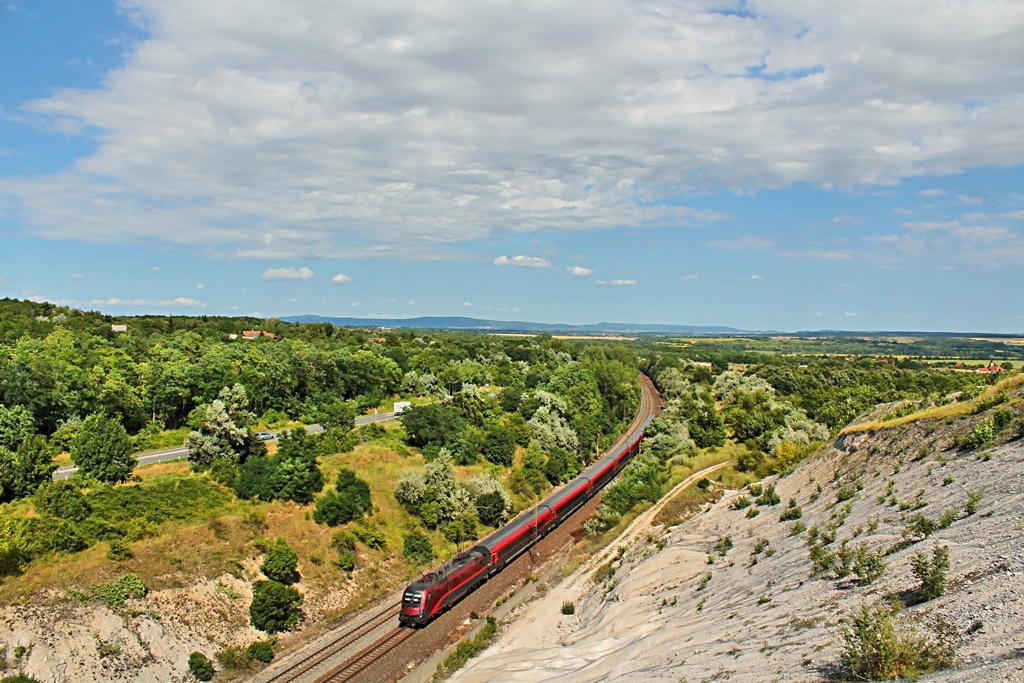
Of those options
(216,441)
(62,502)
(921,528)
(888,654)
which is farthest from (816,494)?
(62,502)

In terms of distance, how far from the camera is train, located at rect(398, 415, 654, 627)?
34812mm

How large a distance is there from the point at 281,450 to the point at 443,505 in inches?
544

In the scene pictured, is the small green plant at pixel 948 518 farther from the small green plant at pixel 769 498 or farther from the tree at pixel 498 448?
the tree at pixel 498 448

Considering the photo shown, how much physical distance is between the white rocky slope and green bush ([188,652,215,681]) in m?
13.5

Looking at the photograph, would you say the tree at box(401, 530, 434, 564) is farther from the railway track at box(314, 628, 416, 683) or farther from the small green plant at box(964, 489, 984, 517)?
the small green plant at box(964, 489, 984, 517)

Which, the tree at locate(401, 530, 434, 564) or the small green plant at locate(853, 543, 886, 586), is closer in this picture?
the small green plant at locate(853, 543, 886, 586)

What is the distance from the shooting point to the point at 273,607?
35750mm

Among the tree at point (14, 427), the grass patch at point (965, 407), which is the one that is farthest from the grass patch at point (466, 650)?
the tree at point (14, 427)

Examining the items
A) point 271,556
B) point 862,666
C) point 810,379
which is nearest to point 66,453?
point 271,556

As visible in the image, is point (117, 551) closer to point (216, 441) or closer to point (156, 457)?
point (216, 441)

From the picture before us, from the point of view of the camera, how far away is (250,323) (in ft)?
505

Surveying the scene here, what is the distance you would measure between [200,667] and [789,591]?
2738 cm

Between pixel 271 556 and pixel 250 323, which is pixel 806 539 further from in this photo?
pixel 250 323

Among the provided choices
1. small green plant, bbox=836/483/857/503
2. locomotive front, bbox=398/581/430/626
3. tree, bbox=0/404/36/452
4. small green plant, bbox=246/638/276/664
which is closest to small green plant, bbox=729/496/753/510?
small green plant, bbox=836/483/857/503
